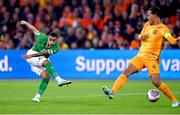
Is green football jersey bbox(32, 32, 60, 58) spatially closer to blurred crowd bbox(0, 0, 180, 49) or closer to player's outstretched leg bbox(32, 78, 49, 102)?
player's outstretched leg bbox(32, 78, 49, 102)

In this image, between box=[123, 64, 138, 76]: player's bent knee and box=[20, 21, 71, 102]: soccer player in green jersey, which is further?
box=[20, 21, 71, 102]: soccer player in green jersey

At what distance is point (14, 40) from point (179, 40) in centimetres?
1374

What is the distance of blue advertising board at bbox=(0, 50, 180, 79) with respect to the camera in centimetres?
2412

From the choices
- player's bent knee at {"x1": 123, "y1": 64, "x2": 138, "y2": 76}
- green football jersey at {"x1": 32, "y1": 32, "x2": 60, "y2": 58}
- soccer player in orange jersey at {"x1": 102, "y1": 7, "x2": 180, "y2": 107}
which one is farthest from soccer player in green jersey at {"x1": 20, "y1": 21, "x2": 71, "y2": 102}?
soccer player in orange jersey at {"x1": 102, "y1": 7, "x2": 180, "y2": 107}

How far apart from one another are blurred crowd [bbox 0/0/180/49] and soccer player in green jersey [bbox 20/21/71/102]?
30.6 feet

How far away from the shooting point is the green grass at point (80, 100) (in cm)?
1341

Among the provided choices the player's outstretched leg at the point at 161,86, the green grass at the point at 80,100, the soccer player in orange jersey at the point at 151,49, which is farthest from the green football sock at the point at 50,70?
the player's outstretched leg at the point at 161,86

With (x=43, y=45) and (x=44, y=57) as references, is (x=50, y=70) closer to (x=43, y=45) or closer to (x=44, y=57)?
(x=44, y=57)

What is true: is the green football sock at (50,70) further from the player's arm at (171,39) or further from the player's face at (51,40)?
the player's arm at (171,39)

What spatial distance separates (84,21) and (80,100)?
34.7 feet

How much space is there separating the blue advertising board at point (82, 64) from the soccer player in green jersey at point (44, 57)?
820cm

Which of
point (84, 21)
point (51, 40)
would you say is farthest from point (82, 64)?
Answer: point (51, 40)

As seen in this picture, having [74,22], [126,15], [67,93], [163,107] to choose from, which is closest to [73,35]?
[74,22]

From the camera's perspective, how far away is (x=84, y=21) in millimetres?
26234
